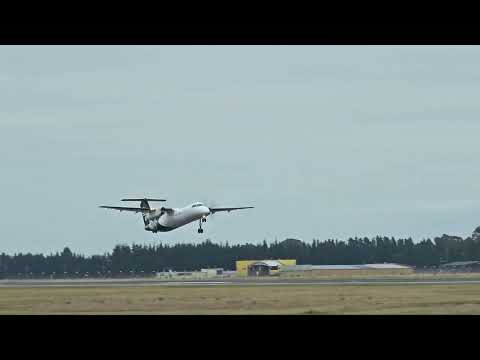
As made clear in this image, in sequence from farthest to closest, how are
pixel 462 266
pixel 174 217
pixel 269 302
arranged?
pixel 462 266
pixel 174 217
pixel 269 302

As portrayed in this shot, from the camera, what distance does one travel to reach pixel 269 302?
38531 mm

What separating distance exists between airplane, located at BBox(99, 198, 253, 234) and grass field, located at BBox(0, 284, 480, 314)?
95.3 ft

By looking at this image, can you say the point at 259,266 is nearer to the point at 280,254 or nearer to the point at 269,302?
the point at 280,254

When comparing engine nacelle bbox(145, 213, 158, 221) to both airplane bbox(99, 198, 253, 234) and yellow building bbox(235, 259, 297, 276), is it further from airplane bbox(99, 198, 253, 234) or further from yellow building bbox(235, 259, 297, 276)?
yellow building bbox(235, 259, 297, 276)

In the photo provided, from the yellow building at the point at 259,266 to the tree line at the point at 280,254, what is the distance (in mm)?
1661

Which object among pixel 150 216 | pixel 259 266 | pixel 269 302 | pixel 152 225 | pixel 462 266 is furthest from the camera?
pixel 462 266

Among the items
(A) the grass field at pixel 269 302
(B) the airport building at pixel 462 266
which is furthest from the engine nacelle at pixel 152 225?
(B) the airport building at pixel 462 266

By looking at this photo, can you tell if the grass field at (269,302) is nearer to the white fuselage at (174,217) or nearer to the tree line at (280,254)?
the white fuselage at (174,217)

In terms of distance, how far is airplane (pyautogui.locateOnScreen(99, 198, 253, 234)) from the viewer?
7782 centimetres

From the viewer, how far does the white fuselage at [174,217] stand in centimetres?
7769

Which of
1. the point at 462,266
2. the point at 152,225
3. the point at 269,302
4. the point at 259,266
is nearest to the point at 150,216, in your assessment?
the point at 152,225

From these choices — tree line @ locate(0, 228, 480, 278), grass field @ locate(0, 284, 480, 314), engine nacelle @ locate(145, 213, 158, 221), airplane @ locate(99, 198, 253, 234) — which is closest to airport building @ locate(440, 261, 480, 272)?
tree line @ locate(0, 228, 480, 278)

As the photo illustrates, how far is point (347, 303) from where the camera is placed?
3572cm

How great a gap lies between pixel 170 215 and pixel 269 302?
44235mm
